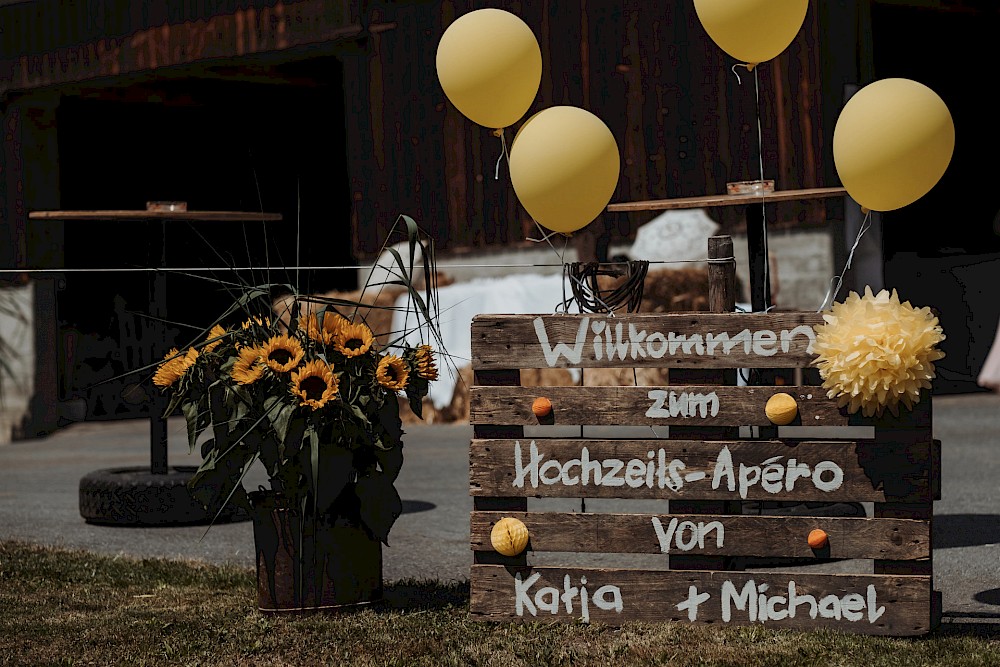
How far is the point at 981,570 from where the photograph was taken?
6492 mm

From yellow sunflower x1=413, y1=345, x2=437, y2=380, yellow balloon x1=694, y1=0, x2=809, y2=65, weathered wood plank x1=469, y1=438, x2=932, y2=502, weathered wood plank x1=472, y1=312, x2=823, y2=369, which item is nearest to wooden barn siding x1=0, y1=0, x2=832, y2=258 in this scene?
yellow balloon x1=694, y1=0, x2=809, y2=65

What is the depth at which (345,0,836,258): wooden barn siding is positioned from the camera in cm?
1434

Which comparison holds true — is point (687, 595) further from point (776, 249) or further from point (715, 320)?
point (776, 249)

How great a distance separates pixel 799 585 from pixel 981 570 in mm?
1729

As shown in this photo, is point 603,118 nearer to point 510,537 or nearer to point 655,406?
point 655,406

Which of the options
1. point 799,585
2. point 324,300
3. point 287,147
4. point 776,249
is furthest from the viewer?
point 287,147

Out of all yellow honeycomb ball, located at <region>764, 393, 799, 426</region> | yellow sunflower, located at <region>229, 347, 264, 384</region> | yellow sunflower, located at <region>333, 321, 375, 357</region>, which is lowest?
yellow honeycomb ball, located at <region>764, 393, 799, 426</region>

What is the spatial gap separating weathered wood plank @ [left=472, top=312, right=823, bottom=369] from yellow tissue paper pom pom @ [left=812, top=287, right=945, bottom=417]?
163 mm

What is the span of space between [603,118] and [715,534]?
1044 centimetres

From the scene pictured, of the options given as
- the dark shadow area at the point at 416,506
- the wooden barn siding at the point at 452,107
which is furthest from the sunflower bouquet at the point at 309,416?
the wooden barn siding at the point at 452,107

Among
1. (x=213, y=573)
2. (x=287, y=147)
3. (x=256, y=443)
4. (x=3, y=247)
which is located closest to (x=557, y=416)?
(x=256, y=443)

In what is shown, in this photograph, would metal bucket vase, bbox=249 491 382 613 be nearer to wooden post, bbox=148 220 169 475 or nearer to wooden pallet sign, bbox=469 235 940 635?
wooden pallet sign, bbox=469 235 940 635

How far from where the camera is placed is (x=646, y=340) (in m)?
5.36

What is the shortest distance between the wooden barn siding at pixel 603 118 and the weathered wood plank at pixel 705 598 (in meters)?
9.17
